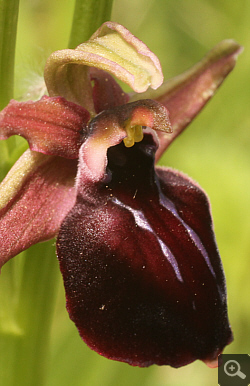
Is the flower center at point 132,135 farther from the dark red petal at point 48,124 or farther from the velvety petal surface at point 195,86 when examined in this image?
the velvety petal surface at point 195,86

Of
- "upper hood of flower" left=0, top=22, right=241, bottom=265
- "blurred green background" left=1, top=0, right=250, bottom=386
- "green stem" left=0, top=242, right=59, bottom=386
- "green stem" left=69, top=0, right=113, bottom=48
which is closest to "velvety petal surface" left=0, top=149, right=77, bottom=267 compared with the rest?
"upper hood of flower" left=0, top=22, right=241, bottom=265

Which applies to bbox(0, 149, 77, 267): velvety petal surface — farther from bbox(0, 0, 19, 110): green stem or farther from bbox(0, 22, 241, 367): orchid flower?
bbox(0, 0, 19, 110): green stem

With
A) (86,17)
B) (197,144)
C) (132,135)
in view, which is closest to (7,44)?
(86,17)

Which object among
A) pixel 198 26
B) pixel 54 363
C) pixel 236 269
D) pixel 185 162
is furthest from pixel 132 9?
pixel 54 363

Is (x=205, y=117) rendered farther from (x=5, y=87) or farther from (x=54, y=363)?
(x=5, y=87)

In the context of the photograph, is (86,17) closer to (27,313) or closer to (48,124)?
(48,124)

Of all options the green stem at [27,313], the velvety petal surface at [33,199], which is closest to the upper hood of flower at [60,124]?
the velvety petal surface at [33,199]
